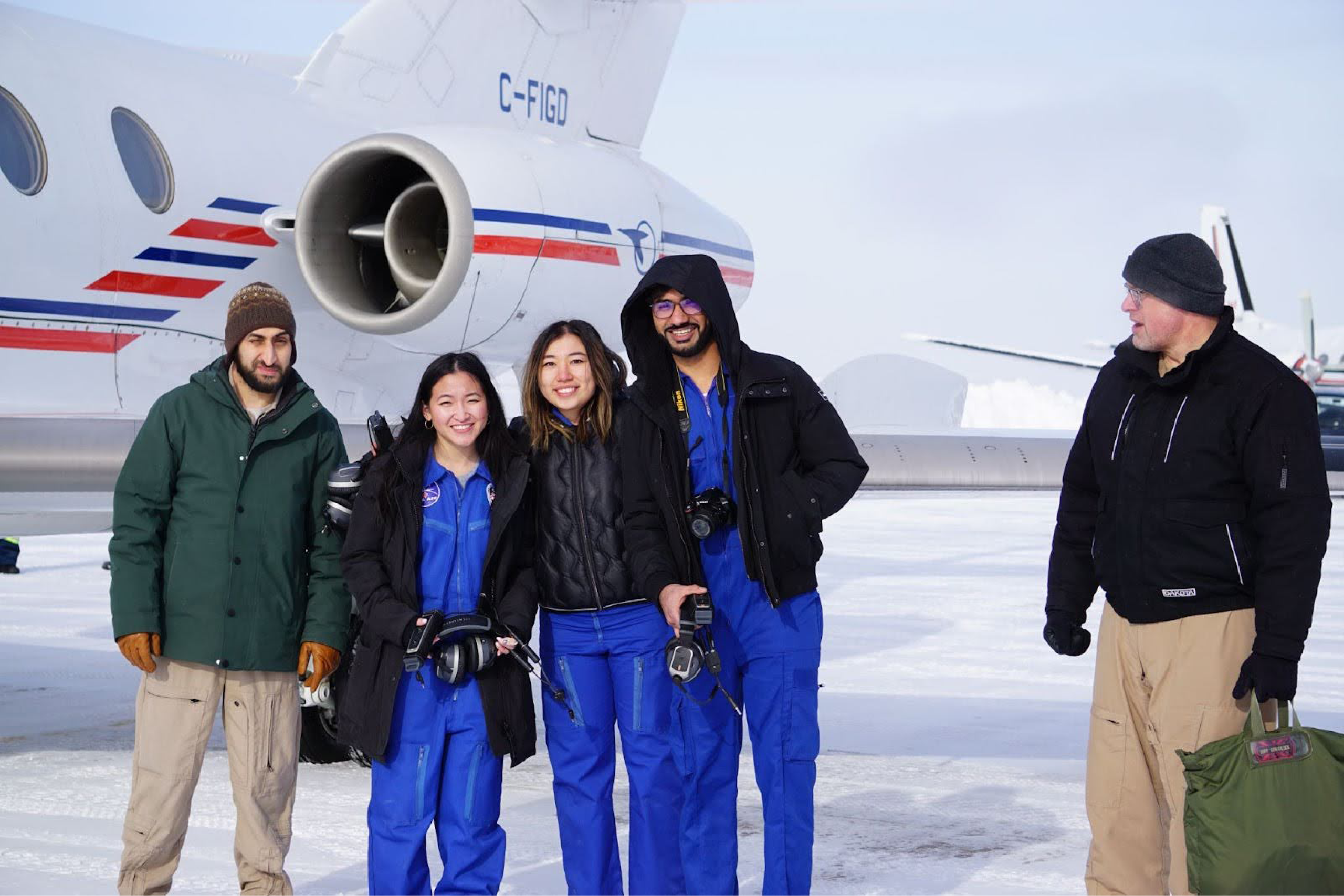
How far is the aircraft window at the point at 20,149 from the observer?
650 centimetres

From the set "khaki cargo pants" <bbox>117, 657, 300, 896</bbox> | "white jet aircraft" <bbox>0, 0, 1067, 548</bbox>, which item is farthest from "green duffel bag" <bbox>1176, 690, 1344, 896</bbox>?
"white jet aircraft" <bbox>0, 0, 1067, 548</bbox>

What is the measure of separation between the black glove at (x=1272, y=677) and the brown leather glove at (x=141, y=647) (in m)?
2.61

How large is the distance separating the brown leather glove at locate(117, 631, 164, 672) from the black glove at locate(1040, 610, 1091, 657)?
7.31 ft

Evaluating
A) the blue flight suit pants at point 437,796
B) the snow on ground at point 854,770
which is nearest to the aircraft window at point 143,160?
the snow on ground at point 854,770

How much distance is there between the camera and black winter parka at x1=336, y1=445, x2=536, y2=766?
3920 millimetres

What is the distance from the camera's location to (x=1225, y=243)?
44312 mm

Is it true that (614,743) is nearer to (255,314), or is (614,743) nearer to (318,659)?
(318,659)

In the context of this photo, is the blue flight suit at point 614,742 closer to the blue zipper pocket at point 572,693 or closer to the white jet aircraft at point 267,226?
the blue zipper pocket at point 572,693

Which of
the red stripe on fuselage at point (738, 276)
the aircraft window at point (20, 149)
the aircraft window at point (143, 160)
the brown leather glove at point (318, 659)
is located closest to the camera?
the brown leather glove at point (318, 659)

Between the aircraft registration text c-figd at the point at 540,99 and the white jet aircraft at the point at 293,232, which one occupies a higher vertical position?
the aircraft registration text c-figd at the point at 540,99

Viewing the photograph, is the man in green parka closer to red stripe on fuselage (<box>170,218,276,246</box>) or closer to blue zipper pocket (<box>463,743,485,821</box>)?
blue zipper pocket (<box>463,743,485,821</box>)

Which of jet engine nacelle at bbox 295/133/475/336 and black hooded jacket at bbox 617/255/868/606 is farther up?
jet engine nacelle at bbox 295/133/475/336

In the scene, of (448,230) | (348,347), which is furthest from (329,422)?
(348,347)

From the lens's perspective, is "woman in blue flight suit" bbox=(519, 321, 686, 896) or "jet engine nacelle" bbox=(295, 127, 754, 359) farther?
"jet engine nacelle" bbox=(295, 127, 754, 359)
